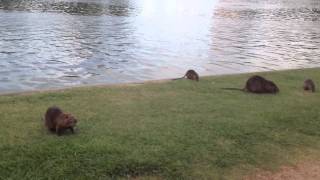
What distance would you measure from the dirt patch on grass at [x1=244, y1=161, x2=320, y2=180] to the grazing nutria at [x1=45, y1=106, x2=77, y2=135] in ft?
8.95

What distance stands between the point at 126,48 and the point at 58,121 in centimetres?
1736

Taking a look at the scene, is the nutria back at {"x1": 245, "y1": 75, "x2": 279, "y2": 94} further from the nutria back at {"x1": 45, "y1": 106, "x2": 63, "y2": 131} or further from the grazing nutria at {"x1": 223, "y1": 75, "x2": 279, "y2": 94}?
the nutria back at {"x1": 45, "y1": 106, "x2": 63, "y2": 131}

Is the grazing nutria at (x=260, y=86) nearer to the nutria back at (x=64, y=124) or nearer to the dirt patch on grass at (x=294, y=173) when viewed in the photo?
the dirt patch on grass at (x=294, y=173)

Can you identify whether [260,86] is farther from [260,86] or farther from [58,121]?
[58,121]

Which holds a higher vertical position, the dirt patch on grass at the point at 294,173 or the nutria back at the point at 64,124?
the nutria back at the point at 64,124

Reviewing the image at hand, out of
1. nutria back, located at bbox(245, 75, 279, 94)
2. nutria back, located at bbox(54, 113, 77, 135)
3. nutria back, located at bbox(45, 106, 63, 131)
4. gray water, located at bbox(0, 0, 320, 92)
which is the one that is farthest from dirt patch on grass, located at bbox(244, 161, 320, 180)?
gray water, located at bbox(0, 0, 320, 92)

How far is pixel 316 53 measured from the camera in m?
27.4

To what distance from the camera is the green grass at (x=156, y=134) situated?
7457 millimetres

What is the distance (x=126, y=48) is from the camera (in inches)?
1013

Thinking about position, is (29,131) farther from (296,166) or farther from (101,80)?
(101,80)

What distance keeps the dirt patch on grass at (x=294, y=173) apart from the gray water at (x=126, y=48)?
31.4 ft

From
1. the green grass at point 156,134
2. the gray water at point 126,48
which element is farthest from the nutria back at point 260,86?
the gray water at point 126,48

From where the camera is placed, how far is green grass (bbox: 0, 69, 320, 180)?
7457mm

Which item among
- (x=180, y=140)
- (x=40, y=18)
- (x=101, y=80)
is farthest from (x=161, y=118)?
(x=40, y=18)
